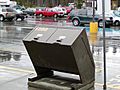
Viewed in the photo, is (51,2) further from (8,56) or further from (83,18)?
(8,56)

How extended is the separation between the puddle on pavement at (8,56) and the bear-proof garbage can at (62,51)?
4925 mm

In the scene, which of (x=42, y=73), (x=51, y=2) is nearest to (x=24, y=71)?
(x=42, y=73)

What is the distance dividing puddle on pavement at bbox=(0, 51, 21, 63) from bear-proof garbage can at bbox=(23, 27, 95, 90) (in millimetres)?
4925

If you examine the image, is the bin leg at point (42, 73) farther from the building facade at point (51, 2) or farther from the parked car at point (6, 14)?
the building facade at point (51, 2)

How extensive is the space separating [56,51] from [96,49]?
322 inches

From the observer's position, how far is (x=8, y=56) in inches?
560

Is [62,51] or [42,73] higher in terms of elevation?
[62,51]

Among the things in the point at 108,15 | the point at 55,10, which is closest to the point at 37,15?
the point at 55,10

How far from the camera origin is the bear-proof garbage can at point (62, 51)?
7785mm

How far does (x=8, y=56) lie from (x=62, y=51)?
677cm

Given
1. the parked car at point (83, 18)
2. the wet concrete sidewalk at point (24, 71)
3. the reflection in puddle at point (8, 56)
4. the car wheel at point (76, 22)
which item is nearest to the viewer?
the wet concrete sidewalk at point (24, 71)

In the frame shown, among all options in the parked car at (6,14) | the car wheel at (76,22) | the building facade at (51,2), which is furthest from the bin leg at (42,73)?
the building facade at (51,2)

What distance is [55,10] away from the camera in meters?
50.8

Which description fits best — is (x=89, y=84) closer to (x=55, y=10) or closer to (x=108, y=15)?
(x=108, y=15)
